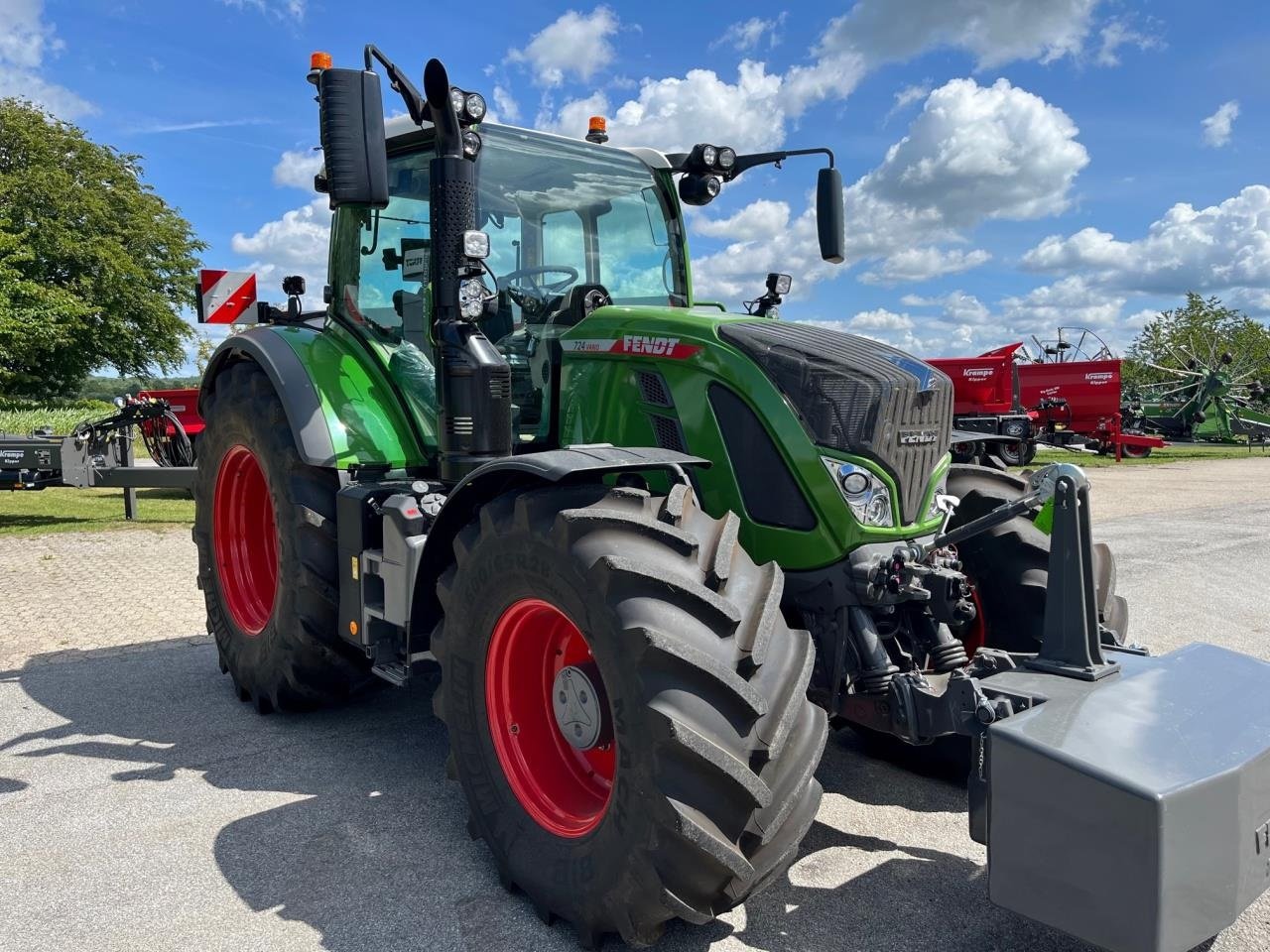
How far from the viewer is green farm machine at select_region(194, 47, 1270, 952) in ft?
7.68

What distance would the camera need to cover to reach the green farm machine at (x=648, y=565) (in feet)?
7.68

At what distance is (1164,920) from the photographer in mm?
2098

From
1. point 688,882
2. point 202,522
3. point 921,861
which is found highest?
point 202,522

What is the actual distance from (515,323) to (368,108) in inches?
46.3

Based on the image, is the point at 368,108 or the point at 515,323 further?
the point at 515,323

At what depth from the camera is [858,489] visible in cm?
321

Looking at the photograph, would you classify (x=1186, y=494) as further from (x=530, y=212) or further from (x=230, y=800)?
(x=230, y=800)

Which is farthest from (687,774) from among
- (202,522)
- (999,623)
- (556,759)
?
(202,522)

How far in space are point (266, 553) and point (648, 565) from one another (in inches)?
123

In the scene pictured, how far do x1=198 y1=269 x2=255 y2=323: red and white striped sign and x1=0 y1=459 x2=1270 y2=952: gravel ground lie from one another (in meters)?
2.18

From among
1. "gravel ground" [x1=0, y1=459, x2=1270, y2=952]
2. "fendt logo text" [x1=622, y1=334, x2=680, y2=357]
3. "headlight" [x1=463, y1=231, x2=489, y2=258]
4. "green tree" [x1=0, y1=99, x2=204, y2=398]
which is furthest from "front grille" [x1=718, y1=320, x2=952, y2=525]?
"green tree" [x1=0, y1=99, x2=204, y2=398]

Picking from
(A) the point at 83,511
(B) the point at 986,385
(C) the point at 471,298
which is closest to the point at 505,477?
(C) the point at 471,298

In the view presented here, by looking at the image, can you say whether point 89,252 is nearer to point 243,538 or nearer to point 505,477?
point 243,538

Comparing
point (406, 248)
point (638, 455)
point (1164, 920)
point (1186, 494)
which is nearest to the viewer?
point (1164, 920)
